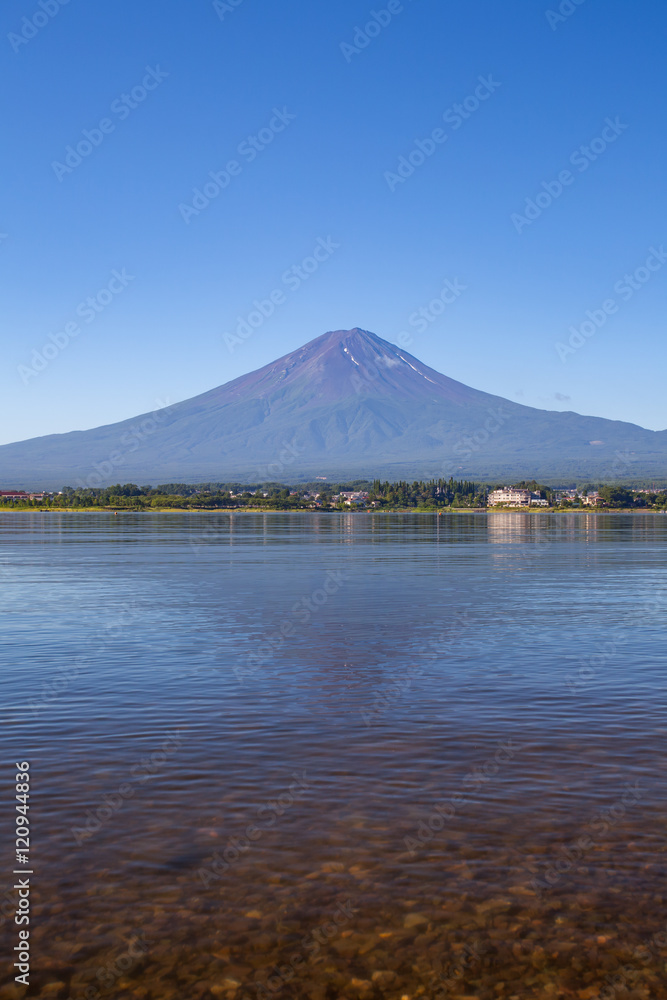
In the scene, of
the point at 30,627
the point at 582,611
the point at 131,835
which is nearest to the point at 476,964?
the point at 131,835

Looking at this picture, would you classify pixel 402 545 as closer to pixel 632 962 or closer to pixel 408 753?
pixel 408 753

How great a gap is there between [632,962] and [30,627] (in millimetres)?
21942

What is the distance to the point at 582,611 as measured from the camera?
30.0 metres

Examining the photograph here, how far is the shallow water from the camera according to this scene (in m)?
7.56

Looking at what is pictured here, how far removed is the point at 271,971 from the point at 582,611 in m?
24.5

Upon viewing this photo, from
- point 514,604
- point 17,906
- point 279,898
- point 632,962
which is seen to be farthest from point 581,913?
point 514,604

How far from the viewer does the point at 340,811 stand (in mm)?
10594

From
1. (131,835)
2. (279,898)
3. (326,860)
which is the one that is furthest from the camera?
(131,835)

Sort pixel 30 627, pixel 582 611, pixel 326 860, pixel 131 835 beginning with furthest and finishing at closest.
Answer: pixel 582 611 < pixel 30 627 < pixel 131 835 < pixel 326 860

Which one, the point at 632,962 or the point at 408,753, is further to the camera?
the point at 408,753

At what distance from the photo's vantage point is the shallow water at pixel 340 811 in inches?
298

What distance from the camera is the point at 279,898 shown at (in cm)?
851

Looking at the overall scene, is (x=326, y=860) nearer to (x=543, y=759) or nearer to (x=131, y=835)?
(x=131, y=835)

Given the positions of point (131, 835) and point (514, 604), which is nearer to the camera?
point (131, 835)
